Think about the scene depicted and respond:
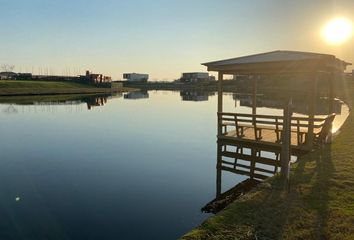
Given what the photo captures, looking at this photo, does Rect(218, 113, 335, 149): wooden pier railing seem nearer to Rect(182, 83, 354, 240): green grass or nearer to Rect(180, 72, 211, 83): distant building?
Rect(182, 83, 354, 240): green grass

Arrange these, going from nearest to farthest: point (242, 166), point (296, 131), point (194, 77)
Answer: point (242, 166) → point (296, 131) → point (194, 77)

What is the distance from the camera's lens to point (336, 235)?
5480mm

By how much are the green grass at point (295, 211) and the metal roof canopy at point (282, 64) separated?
4.78 metres

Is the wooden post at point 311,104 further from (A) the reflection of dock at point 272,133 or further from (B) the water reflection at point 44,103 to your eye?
(B) the water reflection at point 44,103

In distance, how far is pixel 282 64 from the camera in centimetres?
1352

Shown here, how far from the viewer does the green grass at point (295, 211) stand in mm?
5605

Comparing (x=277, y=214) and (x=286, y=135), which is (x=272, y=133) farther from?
(x=277, y=214)

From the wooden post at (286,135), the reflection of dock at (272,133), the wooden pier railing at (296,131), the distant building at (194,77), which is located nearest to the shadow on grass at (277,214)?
the wooden post at (286,135)

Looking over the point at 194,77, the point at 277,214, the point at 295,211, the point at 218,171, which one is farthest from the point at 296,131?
the point at 194,77

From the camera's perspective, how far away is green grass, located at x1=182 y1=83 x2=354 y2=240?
5.61 meters

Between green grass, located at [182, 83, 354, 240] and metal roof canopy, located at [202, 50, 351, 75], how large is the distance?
4779 millimetres

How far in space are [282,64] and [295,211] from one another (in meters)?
8.42

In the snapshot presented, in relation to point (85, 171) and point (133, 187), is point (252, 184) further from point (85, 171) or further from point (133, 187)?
point (85, 171)

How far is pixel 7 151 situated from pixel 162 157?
283 inches
